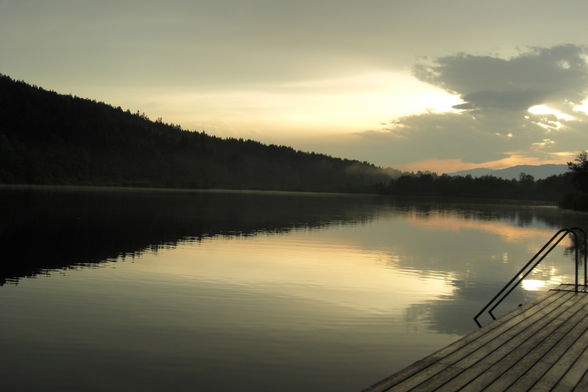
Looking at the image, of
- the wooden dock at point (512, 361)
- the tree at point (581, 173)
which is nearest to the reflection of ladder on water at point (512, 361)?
the wooden dock at point (512, 361)

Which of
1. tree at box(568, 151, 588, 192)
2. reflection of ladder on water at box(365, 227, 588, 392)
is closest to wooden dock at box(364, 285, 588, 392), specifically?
reflection of ladder on water at box(365, 227, 588, 392)

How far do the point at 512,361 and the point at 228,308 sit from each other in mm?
8835

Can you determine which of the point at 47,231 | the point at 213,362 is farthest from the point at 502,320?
the point at 47,231

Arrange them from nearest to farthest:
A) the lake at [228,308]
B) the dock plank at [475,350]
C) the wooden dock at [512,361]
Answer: the wooden dock at [512,361] → the dock plank at [475,350] → the lake at [228,308]

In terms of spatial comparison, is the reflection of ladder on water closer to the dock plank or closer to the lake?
the dock plank

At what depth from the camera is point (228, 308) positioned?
15969 mm

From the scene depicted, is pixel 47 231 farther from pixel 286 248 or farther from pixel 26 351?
pixel 26 351

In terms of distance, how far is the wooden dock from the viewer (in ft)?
25.4

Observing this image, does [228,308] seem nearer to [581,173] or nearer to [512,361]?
[512,361]

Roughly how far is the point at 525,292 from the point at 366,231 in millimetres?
26573

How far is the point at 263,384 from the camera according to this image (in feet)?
32.8

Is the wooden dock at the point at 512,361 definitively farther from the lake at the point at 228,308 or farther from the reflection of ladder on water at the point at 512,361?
the lake at the point at 228,308

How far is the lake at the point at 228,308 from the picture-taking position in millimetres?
10523

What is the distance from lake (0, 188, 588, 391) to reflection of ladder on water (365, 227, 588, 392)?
1779 mm
